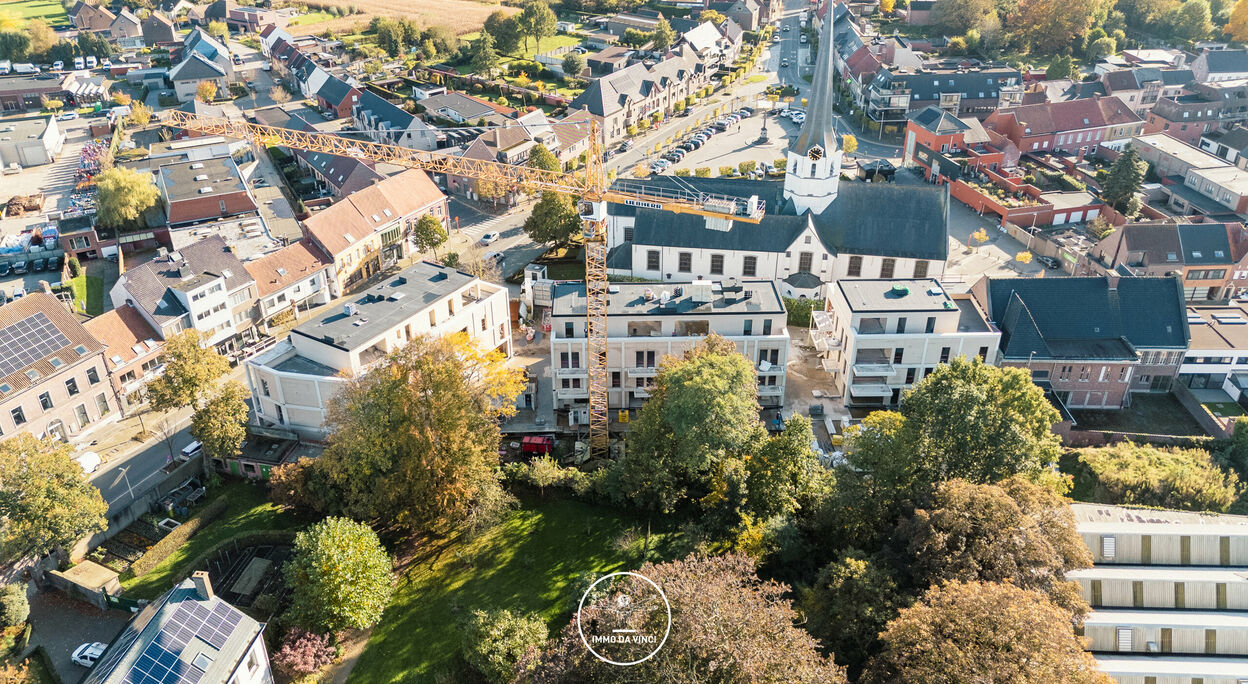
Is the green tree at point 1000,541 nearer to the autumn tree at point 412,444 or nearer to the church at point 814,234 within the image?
the autumn tree at point 412,444

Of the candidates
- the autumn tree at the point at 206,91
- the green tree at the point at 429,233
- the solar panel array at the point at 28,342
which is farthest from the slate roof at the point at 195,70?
the solar panel array at the point at 28,342

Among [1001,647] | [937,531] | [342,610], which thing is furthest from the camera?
[342,610]

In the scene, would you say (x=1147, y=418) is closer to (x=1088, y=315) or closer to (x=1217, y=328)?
(x=1088, y=315)

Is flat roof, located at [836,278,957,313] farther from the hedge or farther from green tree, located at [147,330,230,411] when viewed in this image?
green tree, located at [147,330,230,411]

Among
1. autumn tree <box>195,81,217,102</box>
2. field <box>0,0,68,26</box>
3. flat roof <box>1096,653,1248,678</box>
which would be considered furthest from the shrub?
field <box>0,0,68,26</box>

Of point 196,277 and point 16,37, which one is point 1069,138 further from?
point 16,37

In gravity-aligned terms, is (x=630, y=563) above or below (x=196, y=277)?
below

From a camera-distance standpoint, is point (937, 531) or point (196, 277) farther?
point (196, 277)

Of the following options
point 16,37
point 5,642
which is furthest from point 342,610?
point 16,37
